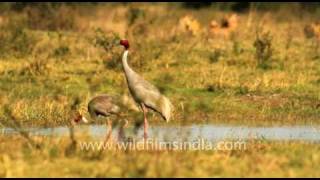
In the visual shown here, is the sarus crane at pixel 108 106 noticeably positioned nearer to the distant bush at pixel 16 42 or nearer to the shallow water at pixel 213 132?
the shallow water at pixel 213 132

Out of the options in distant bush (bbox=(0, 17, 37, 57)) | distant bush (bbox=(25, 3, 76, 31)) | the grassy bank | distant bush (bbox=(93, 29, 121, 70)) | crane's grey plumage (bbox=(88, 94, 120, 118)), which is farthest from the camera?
distant bush (bbox=(25, 3, 76, 31))

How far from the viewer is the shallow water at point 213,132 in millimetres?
11125

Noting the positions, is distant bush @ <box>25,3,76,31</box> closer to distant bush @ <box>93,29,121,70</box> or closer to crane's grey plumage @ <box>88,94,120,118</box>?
distant bush @ <box>93,29,121,70</box>

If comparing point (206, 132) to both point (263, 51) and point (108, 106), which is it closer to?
point (108, 106)

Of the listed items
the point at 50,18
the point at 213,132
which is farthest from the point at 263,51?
the point at 50,18

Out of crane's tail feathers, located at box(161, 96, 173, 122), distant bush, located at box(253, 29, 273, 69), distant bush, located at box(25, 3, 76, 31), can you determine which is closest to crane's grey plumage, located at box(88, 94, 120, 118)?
crane's tail feathers, located at box(161, 96, 173, 122)

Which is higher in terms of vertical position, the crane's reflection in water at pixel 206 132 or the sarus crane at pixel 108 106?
the sarus crane at pixel 108 106

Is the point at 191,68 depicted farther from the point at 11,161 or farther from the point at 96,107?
the point at 11,161

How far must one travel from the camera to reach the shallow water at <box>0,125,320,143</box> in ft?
36.5

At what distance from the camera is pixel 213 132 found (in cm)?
1248

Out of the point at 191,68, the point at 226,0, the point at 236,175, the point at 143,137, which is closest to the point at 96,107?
the point at 143,137

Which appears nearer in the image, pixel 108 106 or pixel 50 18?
pixel 108 106

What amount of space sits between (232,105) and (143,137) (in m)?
3.99

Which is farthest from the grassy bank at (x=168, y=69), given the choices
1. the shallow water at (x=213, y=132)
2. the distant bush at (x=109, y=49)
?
the shallow water at (x=213, y=132)
